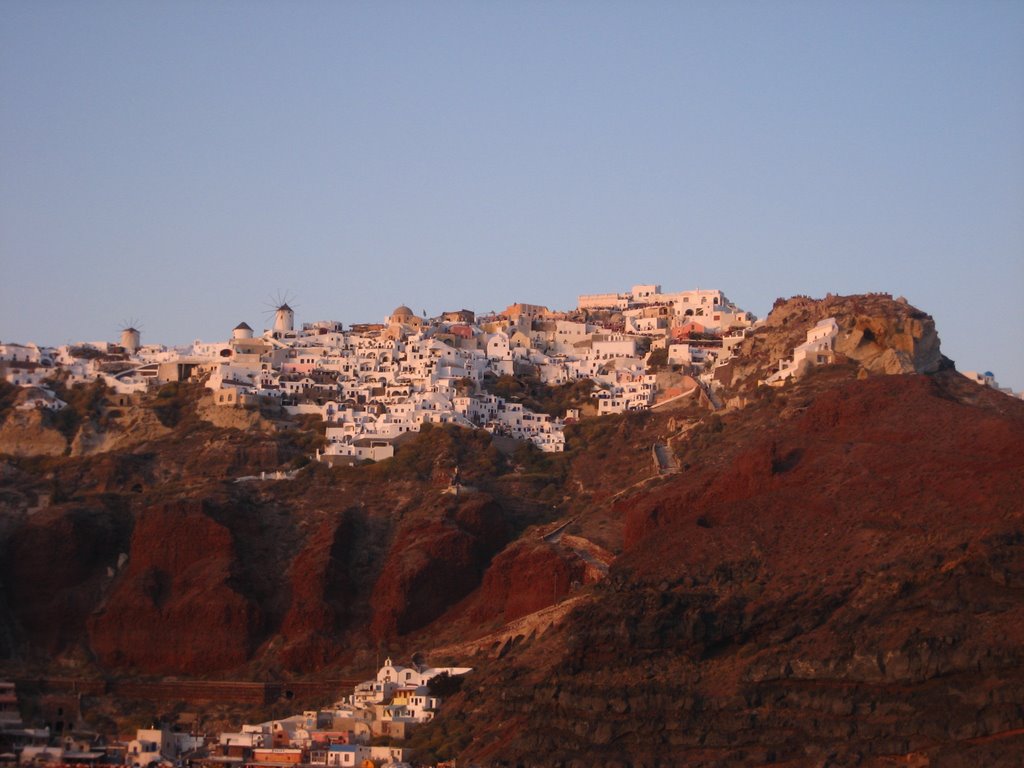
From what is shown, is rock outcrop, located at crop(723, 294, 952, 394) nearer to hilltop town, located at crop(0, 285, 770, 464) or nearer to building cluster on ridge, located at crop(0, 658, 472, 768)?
hilltop town, located at crop(0, 285, 770, 464)

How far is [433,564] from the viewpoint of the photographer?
86.1m

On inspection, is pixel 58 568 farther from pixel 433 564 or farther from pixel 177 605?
pixel 433 564

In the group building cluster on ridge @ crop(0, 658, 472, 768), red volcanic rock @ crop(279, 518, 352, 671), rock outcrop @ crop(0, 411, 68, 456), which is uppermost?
rock outcrop @ crop(0, 411, 68, 456)

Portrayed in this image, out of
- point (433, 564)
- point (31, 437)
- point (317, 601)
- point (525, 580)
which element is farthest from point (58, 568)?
point (525, 580)

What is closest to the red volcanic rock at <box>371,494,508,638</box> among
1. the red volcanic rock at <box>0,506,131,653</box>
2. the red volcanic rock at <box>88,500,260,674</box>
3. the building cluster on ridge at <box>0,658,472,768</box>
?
the building cluster on ridge at <box>0,658,472,768</box>

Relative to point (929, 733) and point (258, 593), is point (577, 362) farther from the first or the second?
point (929, 733)

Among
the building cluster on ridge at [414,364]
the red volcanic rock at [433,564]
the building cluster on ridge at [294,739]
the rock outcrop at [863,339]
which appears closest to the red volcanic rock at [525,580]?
the red volcanic rock at [433,564]

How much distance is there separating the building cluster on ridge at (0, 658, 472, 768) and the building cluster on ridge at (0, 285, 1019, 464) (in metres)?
19.4

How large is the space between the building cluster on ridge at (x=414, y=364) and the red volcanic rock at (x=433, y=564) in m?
9.18

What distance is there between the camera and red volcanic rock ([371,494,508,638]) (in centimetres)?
8525

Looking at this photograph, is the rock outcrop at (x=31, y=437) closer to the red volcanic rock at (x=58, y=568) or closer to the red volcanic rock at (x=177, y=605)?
the red volcanic rock at (x=58, y=568)

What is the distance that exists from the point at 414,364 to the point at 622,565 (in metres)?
28.2

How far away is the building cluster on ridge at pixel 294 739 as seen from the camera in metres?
74.3

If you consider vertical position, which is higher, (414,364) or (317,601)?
(414,364)
